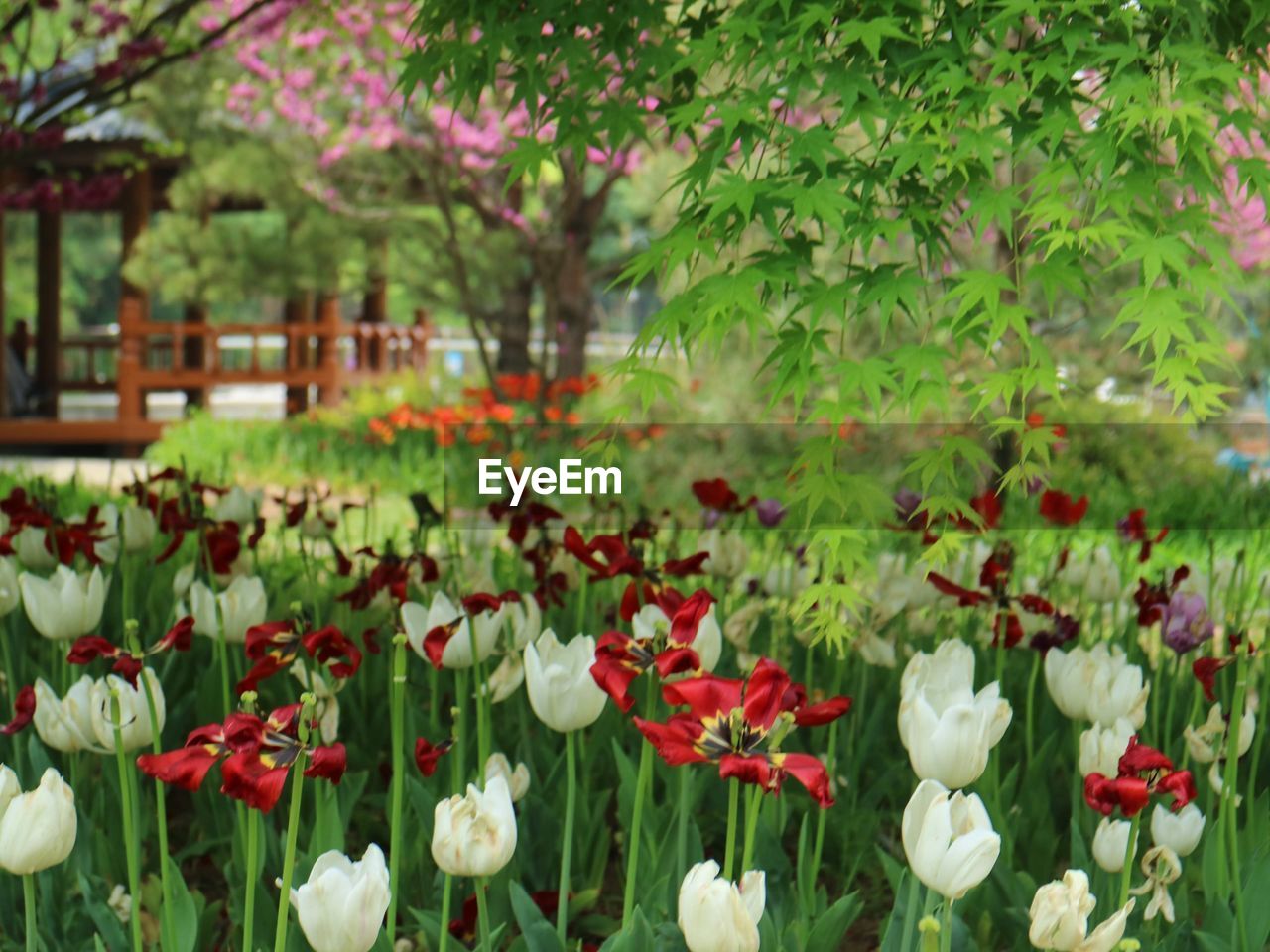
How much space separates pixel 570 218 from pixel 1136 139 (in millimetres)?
9210

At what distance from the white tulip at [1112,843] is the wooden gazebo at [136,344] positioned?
37.9 feet

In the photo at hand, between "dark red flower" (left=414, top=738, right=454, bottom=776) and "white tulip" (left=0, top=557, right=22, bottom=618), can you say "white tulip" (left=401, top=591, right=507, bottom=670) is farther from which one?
"white tulip" (left=0, top=557, right=22, bottom=618)

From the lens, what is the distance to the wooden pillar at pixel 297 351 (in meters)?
13.7

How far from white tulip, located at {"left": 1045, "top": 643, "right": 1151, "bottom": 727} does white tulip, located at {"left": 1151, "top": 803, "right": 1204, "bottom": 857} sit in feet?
0.77

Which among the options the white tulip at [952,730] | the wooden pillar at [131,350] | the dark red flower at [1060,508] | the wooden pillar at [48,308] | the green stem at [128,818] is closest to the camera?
the white tulip at [952,730]

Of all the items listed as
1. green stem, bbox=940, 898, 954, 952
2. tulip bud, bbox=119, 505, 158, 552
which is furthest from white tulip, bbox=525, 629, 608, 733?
tulip bud, bbox=119, 505, 158, 552

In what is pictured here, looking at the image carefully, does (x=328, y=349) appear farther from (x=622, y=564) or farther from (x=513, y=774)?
(x=513, y=774)

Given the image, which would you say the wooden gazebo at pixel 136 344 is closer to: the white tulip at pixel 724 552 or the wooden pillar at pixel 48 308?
the wooden pillar at pixel 48 308

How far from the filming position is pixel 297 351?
45.1ft

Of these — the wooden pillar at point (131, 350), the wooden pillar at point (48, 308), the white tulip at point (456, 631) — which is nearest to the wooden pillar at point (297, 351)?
the wooden pillar at point (131, 350)

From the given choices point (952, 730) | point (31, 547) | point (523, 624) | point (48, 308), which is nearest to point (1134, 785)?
point (952, 730)

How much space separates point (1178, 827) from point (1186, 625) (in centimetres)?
71

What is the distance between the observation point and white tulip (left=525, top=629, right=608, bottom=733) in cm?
190

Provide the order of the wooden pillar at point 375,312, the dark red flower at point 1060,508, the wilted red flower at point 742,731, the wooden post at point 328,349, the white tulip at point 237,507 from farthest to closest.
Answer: the wooden pillar at point 375,312 → the wooden post at point 328,349 → the white tulip at point 237,507 → the dark red flower at point 1060,508 → the wilted red flower at point 742,731
